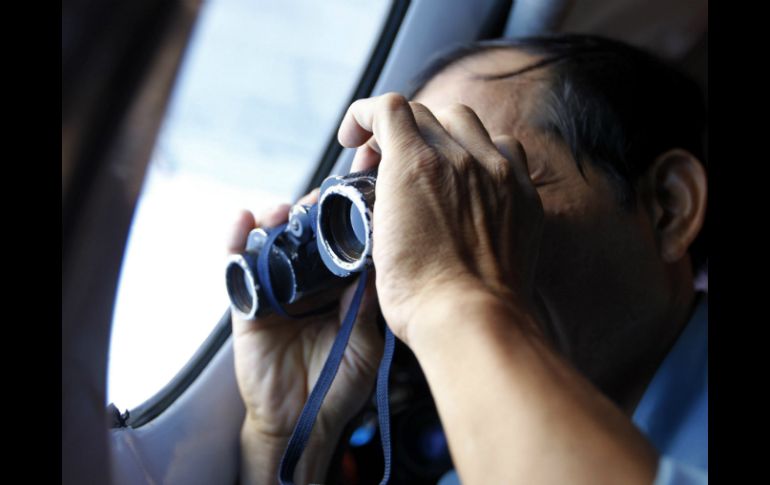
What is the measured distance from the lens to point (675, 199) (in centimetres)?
112

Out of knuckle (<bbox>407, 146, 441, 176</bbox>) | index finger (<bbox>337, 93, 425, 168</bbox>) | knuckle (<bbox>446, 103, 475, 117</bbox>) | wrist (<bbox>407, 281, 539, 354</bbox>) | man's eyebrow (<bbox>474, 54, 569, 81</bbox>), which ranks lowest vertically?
wrist (<bbox>407, 281, 539, 354</bbox>)

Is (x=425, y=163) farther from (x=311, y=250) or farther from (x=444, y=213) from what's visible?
(x=311, y=250)

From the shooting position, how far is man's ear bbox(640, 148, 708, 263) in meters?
1.10

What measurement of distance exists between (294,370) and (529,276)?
1.50ft

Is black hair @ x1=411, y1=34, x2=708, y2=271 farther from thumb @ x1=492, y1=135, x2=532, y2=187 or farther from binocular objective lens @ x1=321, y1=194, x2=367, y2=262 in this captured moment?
binocular objective lens @ x1=321, y1=194, x2=367, y2=262

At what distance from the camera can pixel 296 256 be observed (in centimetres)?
91

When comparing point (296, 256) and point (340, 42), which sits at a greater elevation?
point (340, 42)

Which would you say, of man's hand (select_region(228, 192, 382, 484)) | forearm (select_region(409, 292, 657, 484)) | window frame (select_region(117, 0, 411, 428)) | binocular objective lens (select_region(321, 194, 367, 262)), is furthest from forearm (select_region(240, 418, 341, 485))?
forearm (select_region(409, 292, 657, 484))

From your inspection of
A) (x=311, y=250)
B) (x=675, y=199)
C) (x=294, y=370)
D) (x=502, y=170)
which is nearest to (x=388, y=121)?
(x=502, y=170)

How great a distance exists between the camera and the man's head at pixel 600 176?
1.01m

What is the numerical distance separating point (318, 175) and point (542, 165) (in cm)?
42

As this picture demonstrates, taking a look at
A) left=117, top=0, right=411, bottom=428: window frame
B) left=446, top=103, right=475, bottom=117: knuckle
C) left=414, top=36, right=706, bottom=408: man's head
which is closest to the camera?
left=446, top=103, right=475, bottom=117: knuckle

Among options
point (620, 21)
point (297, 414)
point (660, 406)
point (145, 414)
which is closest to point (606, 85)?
point (620, 21)

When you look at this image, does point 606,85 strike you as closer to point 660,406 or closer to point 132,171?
point 660,406
